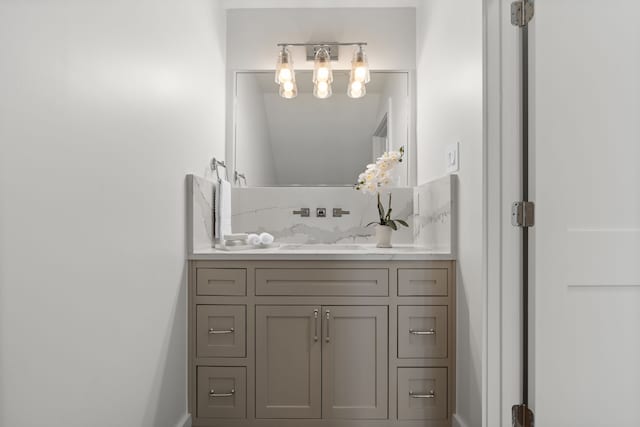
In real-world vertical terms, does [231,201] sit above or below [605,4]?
below

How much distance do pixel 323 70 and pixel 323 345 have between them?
5.40 ft

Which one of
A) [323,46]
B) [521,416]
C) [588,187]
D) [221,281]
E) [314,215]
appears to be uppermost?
[323,46]

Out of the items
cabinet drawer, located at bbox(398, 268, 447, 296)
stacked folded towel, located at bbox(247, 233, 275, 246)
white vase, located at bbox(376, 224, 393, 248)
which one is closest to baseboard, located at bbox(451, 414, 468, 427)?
cabinet drawer, located at bbox(398, 268, 447, 296)

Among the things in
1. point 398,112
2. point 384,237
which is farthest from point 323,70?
point 384,237

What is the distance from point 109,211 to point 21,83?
1.42 feet

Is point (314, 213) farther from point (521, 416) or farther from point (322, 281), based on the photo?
point (521, 416)

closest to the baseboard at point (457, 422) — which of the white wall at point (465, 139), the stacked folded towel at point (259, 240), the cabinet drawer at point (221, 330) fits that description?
the white wall at point (465, 139)

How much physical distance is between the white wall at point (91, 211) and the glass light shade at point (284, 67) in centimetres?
83

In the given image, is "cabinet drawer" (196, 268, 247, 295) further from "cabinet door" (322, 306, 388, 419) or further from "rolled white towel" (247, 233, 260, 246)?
"cabinet door" (322, 306, 388, 419)

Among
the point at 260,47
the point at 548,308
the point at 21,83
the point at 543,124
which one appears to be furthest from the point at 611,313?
the point at 260,47

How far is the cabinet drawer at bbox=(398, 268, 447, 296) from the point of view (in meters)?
1.95

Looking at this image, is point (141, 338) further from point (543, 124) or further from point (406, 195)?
point (406, 195)

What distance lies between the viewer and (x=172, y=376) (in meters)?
1.76

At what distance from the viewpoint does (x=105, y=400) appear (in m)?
1.21
